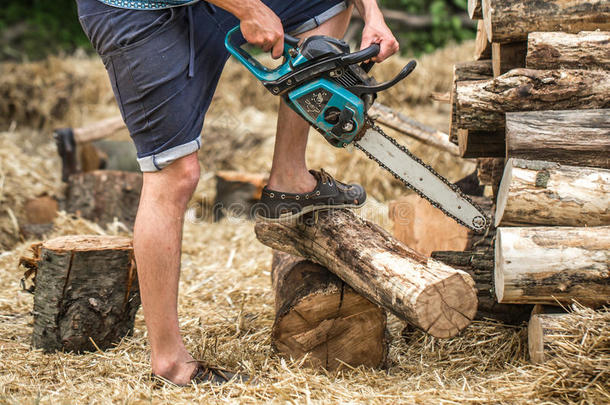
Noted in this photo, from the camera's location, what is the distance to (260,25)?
2.28 m

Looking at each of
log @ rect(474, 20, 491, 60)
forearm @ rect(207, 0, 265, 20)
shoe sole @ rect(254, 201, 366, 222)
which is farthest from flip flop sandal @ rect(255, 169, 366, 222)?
log @ rect(474, 20, 491, 60)

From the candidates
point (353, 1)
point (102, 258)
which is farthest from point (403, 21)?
point (102, 258)

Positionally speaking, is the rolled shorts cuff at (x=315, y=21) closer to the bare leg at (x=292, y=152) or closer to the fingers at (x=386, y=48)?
the bare leg at (x=292, y=152)

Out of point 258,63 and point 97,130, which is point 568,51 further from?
point 97,130

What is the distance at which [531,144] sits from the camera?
2.52m

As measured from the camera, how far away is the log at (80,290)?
2857 mm

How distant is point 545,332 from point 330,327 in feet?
2.77

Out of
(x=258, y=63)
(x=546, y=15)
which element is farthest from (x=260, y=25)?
(x=546, y=15)

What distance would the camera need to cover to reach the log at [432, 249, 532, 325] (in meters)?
2.91

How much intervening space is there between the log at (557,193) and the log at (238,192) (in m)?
3.25

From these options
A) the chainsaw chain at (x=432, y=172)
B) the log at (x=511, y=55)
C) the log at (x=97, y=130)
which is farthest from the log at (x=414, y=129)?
the log at (x=97, y=130)

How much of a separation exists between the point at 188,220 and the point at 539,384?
151 inches

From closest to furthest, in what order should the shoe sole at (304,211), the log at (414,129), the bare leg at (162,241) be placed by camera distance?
the bare leg at (162,241) < the shoe sole at (304,211) < the log at (414,129)

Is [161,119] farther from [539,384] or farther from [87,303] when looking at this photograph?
[539,384]
